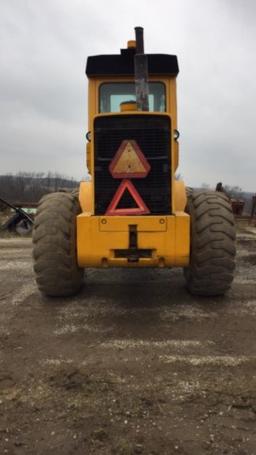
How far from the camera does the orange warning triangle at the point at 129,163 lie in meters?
5.58

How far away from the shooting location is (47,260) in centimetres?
583

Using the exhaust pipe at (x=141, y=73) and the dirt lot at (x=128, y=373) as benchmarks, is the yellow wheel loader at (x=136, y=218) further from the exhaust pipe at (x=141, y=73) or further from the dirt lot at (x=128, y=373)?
the dirt lot at (x=128, y=373)

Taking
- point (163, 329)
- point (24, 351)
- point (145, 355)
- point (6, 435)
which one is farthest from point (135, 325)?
point (6, 435)

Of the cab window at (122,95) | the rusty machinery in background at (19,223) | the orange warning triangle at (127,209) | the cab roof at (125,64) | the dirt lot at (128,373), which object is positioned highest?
the cab roof at (125,64)

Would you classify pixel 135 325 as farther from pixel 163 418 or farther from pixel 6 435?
pixel 6 435

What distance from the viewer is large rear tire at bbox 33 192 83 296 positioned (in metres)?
5.81

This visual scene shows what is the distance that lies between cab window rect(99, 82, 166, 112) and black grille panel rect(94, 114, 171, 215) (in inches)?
47.9

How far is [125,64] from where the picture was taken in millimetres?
6652

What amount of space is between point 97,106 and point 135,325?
3.14 m

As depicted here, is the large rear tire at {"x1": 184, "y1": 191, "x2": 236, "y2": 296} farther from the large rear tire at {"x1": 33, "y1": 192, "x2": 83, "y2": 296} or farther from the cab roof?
the cab roof

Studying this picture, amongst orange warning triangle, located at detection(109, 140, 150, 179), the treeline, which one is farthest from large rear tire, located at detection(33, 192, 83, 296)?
the treeline

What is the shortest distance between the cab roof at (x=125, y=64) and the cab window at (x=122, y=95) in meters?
0.16

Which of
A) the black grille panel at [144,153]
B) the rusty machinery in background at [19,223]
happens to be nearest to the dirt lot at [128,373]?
the black grille panel at [144,153]

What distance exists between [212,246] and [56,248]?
6.07 ft
